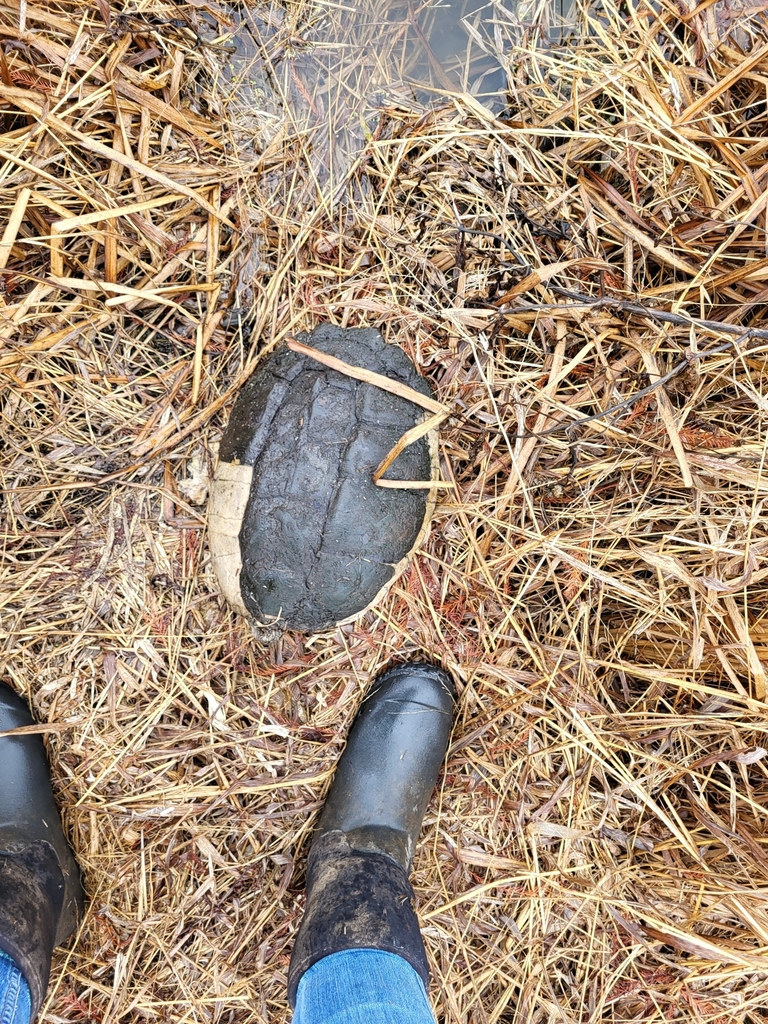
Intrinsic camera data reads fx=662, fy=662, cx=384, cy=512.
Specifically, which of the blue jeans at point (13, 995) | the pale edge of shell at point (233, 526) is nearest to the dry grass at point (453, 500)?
the pale edge of shell at point (233, 526)

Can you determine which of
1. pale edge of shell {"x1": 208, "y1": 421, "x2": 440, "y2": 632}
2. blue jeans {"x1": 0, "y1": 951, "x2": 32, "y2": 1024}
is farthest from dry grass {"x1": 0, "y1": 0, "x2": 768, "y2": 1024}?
blue jeans {"x1": 0, "y1": 951, "x2": 32, "y2": 1024}

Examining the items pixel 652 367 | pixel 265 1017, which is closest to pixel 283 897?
pixel 265 1017

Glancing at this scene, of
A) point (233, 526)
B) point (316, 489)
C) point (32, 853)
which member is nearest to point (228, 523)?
point (233, 526)

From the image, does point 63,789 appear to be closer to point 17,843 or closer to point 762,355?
point 17,843

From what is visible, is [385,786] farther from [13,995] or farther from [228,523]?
[13,995]

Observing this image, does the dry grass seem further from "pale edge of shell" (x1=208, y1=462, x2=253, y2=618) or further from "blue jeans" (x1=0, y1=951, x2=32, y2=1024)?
"blue jeans" (x1=0, y1=951, x2=32, y2=1024)

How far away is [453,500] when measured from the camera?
187 cm

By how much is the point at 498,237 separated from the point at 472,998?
2.16 metres

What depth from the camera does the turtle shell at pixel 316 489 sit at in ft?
5.49

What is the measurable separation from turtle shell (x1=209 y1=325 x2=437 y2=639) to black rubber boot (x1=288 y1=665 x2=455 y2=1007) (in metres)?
0.31

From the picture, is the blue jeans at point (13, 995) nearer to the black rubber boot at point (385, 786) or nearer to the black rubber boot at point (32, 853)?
the black rubber boot at point (32, 853)

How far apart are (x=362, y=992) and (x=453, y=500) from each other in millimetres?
1175

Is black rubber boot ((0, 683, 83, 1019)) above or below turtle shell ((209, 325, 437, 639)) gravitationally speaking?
below

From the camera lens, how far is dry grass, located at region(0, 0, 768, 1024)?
67.5 inches
